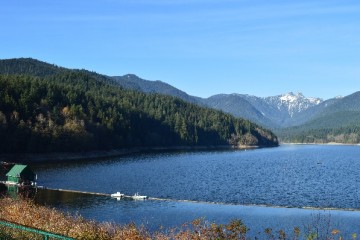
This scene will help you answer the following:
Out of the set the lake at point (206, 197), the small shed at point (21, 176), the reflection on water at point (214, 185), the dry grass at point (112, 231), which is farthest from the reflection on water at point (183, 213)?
the dry grass at point (112, 231)

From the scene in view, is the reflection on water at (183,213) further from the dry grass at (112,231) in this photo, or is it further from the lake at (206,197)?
the dry grass at (112,231)

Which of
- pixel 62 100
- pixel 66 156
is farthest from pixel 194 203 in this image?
pixel 62 100

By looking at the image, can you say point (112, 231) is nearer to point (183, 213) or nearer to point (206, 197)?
point (183, 213)

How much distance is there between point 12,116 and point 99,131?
36.3 metres

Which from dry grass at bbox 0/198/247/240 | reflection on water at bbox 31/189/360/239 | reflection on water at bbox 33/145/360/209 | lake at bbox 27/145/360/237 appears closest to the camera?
dry grass at bbox 0/198/247/240

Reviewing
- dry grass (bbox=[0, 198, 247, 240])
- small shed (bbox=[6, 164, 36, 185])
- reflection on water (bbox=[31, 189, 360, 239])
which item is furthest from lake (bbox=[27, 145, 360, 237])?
dry grass (bbox=[0, 198, 247, 240])

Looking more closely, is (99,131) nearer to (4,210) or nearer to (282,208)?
(282,208)

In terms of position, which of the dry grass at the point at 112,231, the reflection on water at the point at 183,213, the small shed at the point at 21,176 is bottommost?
the reflection on water at the point at 183,213

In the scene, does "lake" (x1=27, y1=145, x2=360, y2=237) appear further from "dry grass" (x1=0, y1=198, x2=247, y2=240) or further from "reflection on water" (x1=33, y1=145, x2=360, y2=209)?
"dry grass" (x1=0, y1=198, x2=247, y2=240)

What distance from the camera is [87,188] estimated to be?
67.8m

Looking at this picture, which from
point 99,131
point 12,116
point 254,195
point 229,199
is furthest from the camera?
point 99,131

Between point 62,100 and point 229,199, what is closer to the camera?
point 229,199

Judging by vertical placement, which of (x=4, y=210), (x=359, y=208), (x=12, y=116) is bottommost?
(x=359, y=208)

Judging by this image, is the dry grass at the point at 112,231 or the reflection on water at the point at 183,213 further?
the reflection on water at the point at 183,213
